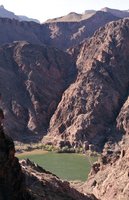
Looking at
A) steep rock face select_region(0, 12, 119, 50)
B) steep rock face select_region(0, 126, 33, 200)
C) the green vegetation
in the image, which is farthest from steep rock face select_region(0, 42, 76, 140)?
steep rock face select_region(0, 126, 33, 200)

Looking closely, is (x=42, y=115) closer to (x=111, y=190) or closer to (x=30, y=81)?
(x=30, y=81)

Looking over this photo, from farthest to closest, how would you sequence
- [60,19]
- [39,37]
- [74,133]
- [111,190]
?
[60,19] → [39,37] → [74,133] → [111,190]

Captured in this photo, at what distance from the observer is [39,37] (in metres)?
166

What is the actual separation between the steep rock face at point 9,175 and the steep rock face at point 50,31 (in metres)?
133

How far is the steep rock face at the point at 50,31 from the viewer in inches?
6220

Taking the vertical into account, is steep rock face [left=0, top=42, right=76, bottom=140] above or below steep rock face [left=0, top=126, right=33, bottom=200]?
below

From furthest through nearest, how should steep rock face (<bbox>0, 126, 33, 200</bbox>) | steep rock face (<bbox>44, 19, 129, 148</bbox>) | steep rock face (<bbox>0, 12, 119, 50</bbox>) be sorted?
steep rock face (<bbox>0, 12, 119, 50</bbox>), steep rock face (<bbox>44, 19, 129, 148</bbox>), steep rock face (<bbox>0, 126, 33, 200</bbox>)

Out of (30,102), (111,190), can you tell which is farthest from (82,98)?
(111,190)

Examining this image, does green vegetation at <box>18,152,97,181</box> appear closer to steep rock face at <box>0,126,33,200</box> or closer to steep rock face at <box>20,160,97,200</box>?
steep rock face at <box>20,160,97,200</box>

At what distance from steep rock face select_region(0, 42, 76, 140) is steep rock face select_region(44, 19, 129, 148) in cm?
333

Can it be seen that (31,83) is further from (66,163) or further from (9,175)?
(9,175)

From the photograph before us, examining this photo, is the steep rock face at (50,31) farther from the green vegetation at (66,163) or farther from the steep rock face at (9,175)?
the steep rock face at (9,175)

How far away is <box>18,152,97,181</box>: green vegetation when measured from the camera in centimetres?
6881

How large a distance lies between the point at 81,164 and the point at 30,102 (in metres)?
35.3
